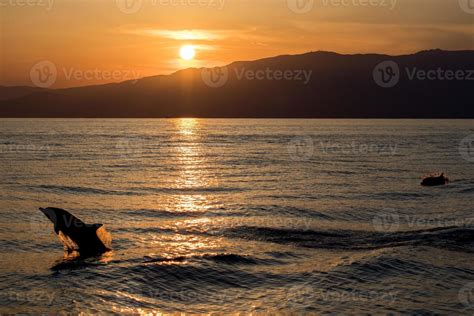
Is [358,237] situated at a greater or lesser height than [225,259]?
greater

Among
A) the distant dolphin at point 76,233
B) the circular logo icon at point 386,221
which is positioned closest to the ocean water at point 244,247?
the circular logo icon at point 386,221

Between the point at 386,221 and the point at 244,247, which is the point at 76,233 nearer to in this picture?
the point at 244,247

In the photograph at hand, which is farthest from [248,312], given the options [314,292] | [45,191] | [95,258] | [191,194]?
[45,191]

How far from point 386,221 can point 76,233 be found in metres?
16.2

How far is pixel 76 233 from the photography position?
21781 millimetres

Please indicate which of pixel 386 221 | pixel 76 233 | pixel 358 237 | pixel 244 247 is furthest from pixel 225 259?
pixel 386 221

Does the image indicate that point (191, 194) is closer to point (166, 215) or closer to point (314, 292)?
point (166, 215)

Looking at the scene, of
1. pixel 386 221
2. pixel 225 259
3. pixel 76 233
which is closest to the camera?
pixel 225 259

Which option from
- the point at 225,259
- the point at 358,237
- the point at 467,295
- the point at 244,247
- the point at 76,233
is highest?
the point at 76,233

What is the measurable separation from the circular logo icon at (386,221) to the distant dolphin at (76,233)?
1355 cm

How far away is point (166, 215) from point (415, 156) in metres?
55.3

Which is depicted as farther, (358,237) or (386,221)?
(386,221)

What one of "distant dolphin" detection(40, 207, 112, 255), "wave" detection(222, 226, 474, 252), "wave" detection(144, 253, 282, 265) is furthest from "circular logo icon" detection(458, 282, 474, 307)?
"distant dolphin" detection(40, 207, 112, 255)

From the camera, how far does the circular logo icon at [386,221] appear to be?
27.1 meters
